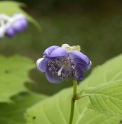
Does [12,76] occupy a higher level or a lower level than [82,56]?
higher

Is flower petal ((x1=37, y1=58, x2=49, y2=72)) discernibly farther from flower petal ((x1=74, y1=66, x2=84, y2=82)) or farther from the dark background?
the dark background

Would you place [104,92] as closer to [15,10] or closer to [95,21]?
[15,10]

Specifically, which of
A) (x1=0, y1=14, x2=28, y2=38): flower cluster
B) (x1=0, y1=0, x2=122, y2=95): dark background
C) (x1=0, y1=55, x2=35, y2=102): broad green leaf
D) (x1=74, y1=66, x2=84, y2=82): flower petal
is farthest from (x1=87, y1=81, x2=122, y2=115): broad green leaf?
(x1=0, y1=0, x2=122, y2=95): dark background

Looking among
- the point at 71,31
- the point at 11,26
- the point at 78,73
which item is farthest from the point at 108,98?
the point at 71,31

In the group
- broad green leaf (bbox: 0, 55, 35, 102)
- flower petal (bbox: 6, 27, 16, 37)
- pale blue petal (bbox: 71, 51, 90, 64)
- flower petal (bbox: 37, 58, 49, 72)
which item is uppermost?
flower petal (bbox: 6, 27, 16, 37)

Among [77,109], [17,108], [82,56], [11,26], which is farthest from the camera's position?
[11,26]

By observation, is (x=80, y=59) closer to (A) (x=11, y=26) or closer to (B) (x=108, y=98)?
(B) (x=108, y=98)

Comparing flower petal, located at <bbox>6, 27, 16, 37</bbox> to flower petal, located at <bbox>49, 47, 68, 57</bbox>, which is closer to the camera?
flower petal, located at <bbox>49, 47, 68, 57</bbox>
